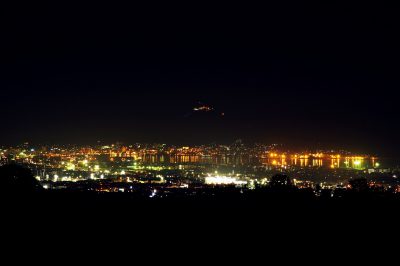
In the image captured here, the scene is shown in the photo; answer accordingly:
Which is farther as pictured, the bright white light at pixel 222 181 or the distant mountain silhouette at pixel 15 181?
the bright white light at pixel 222 181

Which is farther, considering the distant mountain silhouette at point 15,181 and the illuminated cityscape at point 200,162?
the illuminated cityscape at point 200,162

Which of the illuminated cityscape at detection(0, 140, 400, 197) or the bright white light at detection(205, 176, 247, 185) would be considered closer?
the bright white light at detection(205, 176, 247, 185)

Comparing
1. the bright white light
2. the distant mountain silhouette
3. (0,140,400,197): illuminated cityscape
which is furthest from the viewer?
(0,140,400,197): illuminated cityscape

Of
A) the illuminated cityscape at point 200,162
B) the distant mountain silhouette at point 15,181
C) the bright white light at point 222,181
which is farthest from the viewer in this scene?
the illuminated cityscape at point 200,162

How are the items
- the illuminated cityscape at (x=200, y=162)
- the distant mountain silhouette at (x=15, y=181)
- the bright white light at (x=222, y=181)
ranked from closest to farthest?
the distant mountain silhouette at (x=15, y=181) → the bright white light at (x=222, y=181) → the illuminated cityscape at (x=200, y=162)

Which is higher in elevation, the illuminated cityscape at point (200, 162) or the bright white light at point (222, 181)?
the illuminated cityscape at point (200, 162)

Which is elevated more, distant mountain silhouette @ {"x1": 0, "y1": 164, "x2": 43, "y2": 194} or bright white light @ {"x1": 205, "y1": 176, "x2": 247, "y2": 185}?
distant mountain silhouette @ {"x1": 0, "y1": 164, "x2": 43, "y2": 194}

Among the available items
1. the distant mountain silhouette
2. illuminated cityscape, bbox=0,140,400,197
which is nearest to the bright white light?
illuminated cityscape, bbox=0,140,400,197

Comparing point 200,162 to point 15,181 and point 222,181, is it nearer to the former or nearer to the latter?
point 222,181

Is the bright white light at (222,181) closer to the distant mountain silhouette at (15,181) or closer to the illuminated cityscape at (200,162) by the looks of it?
the illuminated cityscape at (200,162)

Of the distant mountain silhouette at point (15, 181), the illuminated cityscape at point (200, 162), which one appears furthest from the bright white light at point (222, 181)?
the distant mountain silhouette at point (15, 181)

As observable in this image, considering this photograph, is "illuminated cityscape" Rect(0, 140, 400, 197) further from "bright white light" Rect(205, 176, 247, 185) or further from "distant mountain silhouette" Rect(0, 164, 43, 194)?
"distant mountain silhouette" Rect(0, 164, 43, 194)

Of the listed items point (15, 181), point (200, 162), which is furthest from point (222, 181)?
point (15, 181)

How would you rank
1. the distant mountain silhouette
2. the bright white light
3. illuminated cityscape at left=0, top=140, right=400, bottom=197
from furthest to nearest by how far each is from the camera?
illuminated cityscape at left=0, top=140, right=400, bottom=197 → the bright white light → the distant mountain silhouette
